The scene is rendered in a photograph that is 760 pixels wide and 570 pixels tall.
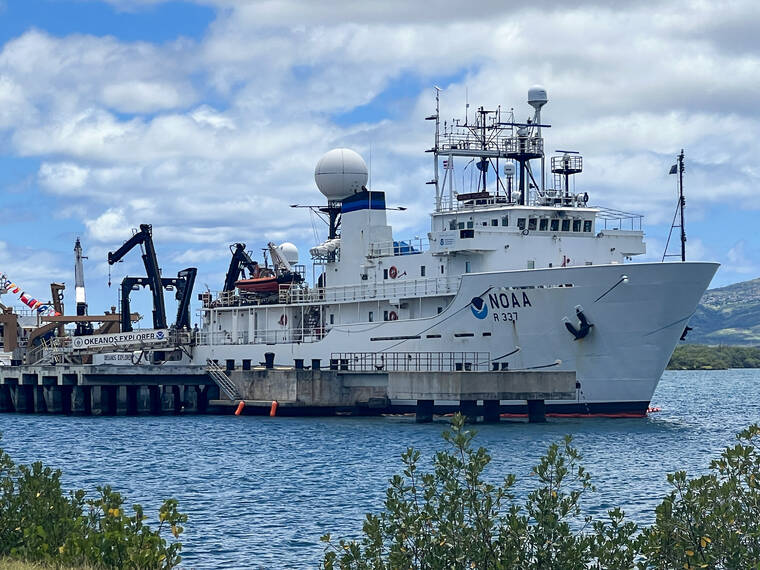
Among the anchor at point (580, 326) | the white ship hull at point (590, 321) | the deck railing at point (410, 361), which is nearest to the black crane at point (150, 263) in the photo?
the deck railing at point (410, 361)

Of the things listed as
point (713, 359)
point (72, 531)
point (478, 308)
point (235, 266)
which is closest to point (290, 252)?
point (235, 266)

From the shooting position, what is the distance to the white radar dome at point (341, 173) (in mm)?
56594

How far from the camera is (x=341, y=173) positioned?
5656 cm

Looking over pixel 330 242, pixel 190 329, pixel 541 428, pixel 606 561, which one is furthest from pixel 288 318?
pixel 606 561

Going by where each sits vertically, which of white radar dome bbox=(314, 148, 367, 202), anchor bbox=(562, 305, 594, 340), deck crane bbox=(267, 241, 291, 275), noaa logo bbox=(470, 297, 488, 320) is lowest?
anchor bbox=(562, 305, 594, 340)

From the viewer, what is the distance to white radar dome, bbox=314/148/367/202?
56.6 m

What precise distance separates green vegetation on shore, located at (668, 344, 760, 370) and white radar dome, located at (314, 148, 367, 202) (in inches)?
4293

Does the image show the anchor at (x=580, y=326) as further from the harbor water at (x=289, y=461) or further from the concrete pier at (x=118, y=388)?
the concrete pier at (x=118, y=388)

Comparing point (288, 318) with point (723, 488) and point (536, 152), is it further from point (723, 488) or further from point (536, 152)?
point (723, 488)

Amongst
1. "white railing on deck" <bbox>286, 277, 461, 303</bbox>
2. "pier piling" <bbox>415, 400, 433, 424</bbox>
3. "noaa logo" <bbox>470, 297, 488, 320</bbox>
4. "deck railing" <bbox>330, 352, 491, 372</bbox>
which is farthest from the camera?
"white railing on deck" <bbox>286, 277, 461, 303</bbox>

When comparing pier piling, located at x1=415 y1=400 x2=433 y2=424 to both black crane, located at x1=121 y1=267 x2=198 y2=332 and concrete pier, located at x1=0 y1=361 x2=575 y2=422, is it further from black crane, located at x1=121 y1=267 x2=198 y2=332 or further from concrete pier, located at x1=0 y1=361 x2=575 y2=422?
black crane, located at x1=121 y1=267 x2=198 y2=332

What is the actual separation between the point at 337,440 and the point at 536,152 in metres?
16.7

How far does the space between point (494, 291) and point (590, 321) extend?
12.5 feet

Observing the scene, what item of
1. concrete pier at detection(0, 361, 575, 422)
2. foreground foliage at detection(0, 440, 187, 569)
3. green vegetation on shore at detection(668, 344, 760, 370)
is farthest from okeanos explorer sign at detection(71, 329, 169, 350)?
green vegetation on shore at detection(668, 344, 760, 370)
